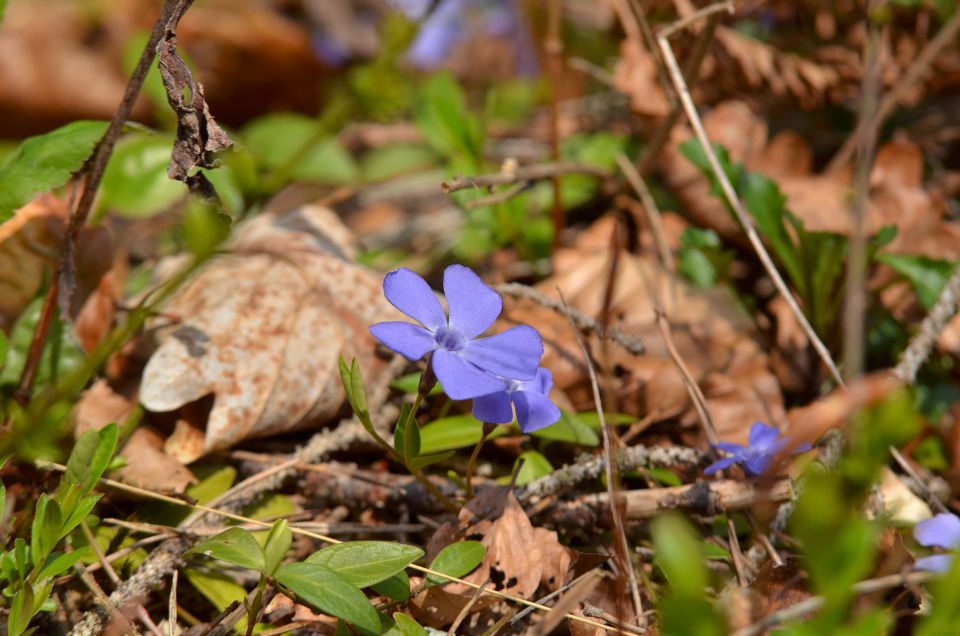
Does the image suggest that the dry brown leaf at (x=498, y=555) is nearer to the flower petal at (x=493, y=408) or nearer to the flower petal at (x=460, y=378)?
the flower petal at (x=493, y=408)

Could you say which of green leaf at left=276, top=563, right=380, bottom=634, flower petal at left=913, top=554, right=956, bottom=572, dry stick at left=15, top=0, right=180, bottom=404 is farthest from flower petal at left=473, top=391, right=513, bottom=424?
dry stick at left=15, top=0, right=180, bottom=404

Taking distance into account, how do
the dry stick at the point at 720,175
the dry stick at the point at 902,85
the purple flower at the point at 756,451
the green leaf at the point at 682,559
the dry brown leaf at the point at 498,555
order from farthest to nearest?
the dry stick at the point at 902,85, the dry stick at the point at 720,175, the purple flower at the point at 756,451, the dry brown leaf at the point at 498,555, the green leaf at the point at 682,559

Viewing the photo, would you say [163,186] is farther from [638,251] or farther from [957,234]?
[957,234]

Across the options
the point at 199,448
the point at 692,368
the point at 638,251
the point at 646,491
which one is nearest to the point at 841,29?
the point at 638,251

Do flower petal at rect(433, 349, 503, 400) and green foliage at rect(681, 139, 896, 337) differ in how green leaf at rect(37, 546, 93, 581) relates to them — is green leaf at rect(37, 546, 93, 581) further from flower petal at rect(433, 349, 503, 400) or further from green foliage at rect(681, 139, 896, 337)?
green foliage at rect(681, 139, 896, 337)

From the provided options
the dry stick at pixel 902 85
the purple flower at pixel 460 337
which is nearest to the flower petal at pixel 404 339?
the purple flower at pixel 460 337

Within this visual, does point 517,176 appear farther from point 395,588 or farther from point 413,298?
point 395,588
